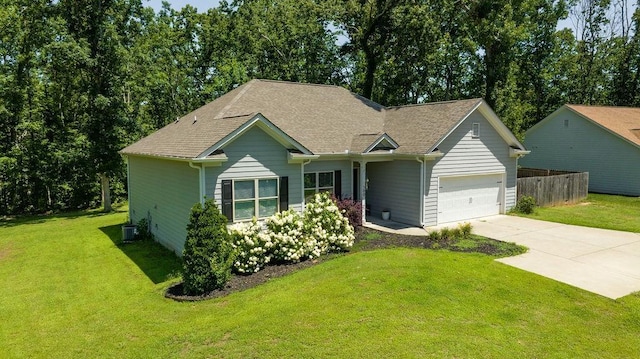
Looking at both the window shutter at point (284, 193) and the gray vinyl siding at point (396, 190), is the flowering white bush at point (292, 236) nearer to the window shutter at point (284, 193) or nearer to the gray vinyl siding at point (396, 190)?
the window shutter at point (284, 193)

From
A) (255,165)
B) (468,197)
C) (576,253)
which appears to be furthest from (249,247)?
(468,197)

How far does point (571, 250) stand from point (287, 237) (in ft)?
30.3

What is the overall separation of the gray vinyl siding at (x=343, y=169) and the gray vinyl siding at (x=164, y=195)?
500 cm

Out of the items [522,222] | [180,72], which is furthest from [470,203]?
[180,72]

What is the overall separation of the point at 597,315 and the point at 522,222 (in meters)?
10.2

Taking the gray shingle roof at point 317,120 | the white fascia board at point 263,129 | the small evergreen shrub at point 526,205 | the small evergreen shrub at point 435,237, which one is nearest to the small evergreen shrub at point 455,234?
the small evergreen shrub at point 435,237

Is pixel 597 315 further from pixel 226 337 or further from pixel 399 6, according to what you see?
pixel 399 6

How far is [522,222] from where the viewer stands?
59.4ft

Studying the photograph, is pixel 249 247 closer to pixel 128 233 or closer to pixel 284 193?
pixel 284 193

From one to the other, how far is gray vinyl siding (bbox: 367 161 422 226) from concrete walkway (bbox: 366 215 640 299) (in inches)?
20.8

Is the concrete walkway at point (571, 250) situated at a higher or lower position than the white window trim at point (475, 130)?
lower

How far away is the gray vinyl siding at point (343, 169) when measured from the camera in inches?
642

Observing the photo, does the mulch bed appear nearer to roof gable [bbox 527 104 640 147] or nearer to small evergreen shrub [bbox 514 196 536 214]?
small evergreen shrub [bbox 514 196 536 214]

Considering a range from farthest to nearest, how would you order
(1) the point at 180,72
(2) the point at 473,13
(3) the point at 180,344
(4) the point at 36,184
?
(1) the point at 180,72
(2) the point at 473,13
(4) the point at 36,184
(3) the point at 180,344
